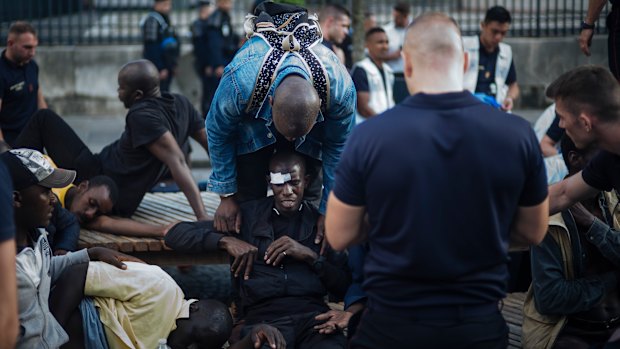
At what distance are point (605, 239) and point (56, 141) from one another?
3.57 m

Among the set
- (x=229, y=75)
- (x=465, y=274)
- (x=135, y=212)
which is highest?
(x=229, y=75)

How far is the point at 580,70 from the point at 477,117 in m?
1.02

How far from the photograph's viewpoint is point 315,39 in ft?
17.3

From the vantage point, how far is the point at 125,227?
240 inches

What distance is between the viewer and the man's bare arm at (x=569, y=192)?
4375 mm

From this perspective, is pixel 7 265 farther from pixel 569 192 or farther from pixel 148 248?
pixel 148 248

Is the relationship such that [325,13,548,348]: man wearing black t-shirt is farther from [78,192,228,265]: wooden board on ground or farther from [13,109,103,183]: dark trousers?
[13,109,103,183]: dark trousers

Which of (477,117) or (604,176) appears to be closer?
(477,117)

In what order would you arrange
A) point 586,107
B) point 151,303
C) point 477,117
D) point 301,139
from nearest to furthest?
point 477,117 → point 586,107 → point 151,303 → point 301,139

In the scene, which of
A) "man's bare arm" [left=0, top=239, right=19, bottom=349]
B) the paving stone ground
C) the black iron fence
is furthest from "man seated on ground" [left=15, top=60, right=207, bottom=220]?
the black iron fence

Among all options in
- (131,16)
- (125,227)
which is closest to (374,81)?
(125,227)

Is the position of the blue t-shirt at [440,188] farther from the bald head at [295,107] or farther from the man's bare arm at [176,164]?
the man's bare arm at [176,164]

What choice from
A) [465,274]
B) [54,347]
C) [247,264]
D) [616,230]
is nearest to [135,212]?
[247,264]

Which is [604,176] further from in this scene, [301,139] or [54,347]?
[54,347]
